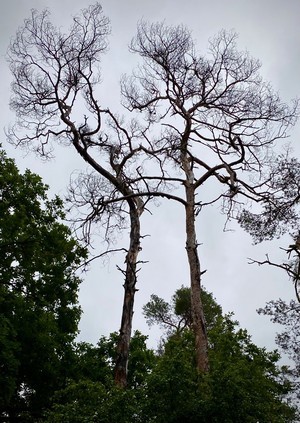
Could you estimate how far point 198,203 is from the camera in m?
11.6

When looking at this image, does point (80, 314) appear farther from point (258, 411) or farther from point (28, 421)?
point (258, 411)

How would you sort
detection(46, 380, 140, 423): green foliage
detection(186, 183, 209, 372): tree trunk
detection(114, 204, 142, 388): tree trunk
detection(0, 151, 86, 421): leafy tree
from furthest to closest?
detection(0, 151, 86, 421): leafy tree → detection(114, 204, 142, 388): tree trunk → detection(186, 183, 209, 372): tree trunk → detection(46, 380, 140, 423): green foliage

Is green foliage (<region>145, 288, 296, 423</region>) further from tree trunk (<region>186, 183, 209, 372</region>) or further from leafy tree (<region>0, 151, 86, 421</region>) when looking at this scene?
leafy tree (<region>0, 151, 86, 421</region>)

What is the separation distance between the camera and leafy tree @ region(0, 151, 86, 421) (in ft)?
Answer: 42.4

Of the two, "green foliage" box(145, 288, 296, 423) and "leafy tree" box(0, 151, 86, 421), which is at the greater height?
"leafy tree" box(0, 151, 86, 421)

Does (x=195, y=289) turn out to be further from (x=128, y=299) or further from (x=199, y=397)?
(x=199, y=397)

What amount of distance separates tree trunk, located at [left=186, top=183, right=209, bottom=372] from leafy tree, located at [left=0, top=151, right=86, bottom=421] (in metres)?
5.29

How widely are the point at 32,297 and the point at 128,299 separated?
4181mm

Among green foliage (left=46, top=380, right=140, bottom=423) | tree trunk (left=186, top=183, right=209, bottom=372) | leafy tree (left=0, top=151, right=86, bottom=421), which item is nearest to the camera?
green foliage (left=46, top=380, right=140, bottom=423)

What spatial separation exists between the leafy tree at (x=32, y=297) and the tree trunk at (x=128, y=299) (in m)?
3.31

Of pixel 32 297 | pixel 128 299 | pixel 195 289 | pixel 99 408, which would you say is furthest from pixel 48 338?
pixel 99 408

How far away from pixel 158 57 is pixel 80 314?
9398 mm

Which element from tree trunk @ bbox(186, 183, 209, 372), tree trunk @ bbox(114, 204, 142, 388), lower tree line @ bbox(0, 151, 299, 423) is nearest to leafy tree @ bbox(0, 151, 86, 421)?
lower tree line @ bbox(0, 151, 299, 423)

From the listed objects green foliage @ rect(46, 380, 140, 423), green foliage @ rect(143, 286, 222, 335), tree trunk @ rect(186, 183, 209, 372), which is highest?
green foliage @ rect(143, 286, 222, 335)
